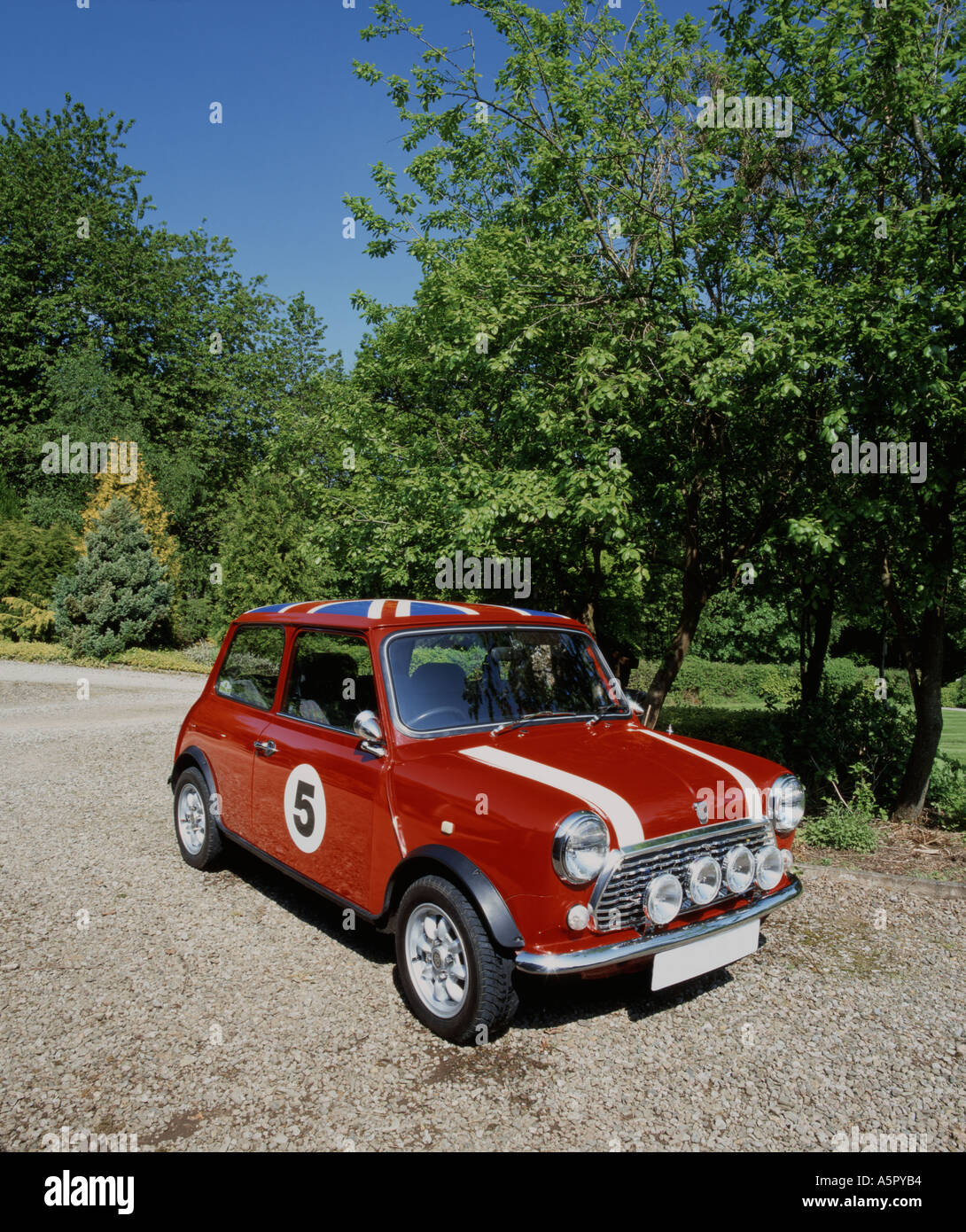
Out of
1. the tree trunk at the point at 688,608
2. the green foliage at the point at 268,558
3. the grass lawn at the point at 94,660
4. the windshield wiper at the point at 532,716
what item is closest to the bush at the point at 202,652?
the grass lawn at the point at 94,660

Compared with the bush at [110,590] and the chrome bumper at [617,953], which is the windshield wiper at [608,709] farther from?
the bush at [110,590]

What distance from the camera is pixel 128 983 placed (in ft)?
13.4

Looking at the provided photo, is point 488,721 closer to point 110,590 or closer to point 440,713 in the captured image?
point 440,713

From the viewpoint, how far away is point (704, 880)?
3471mm

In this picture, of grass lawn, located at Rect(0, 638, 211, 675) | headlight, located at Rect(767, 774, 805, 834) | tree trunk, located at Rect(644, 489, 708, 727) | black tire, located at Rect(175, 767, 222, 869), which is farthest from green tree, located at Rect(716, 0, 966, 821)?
grass lawn, located at Rect(0, 638, 211, 675)

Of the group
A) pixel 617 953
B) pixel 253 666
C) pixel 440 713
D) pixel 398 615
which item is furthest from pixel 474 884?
pixel 253 666

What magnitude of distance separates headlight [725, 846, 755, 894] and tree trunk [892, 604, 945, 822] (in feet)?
14.7

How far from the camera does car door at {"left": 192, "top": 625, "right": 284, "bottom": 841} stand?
16.2 feet

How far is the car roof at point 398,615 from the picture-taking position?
4266mm

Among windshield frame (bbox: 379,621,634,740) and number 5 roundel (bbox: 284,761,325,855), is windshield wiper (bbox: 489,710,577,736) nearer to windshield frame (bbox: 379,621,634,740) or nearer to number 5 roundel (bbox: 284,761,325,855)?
windshield frame (bbox: 379,621,634,740)
